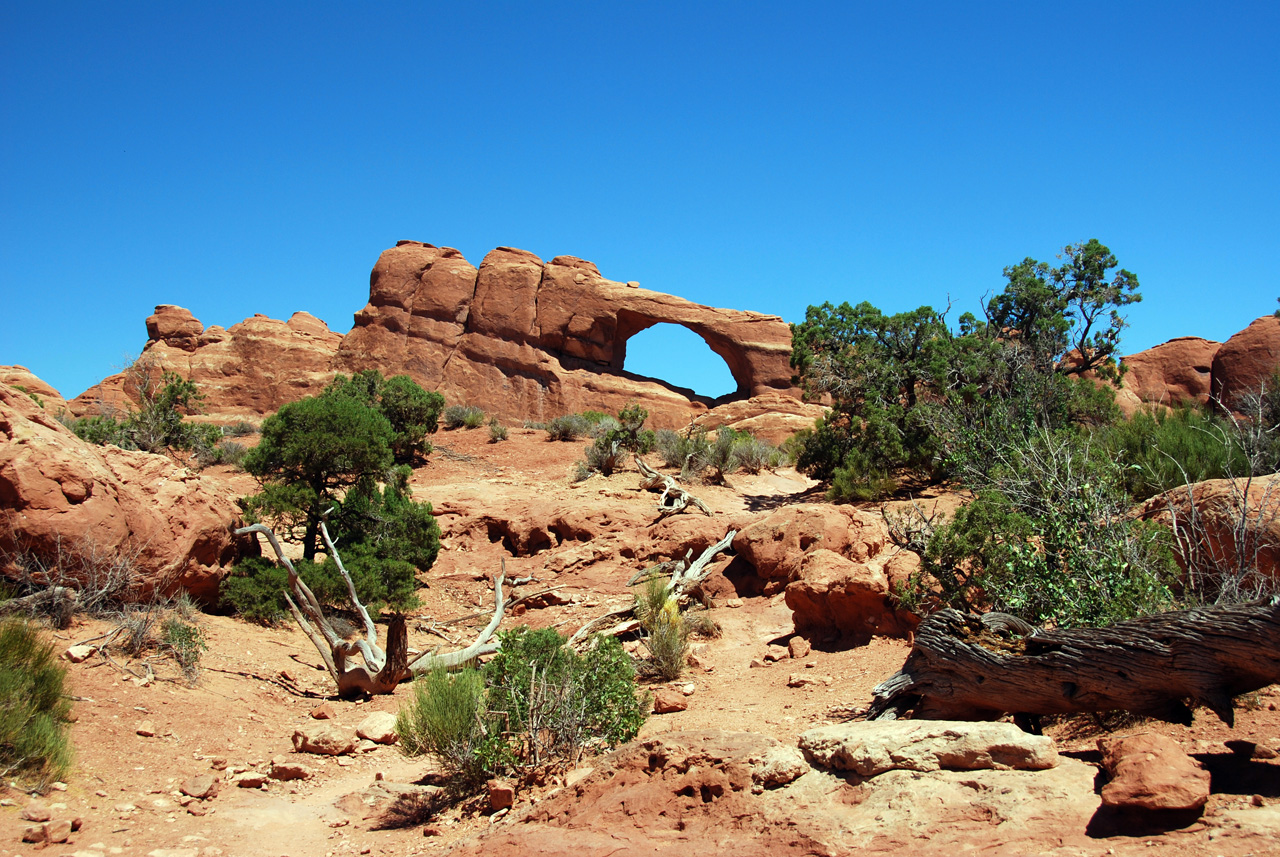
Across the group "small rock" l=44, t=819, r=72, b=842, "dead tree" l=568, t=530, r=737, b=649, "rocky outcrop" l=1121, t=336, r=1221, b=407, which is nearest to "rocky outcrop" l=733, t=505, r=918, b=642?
"dead tree" l=568, t=530, r=737, b=649

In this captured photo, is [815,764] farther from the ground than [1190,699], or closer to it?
closer to it

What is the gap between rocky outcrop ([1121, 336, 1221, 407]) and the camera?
27.6 metres

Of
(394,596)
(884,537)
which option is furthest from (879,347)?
(394,596)

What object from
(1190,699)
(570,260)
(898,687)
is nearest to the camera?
(1190,699)

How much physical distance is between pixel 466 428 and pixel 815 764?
81.1ft

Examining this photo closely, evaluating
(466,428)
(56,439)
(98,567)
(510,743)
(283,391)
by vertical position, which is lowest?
(510,743)

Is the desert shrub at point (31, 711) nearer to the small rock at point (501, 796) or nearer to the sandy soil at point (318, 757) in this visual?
the sandy soil at point (318, 757)

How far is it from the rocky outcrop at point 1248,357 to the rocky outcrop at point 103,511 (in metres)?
26.0

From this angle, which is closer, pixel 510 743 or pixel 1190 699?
pixel 1190 699

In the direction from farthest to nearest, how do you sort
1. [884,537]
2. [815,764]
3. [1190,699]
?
[884,537]
[815,764]
[1190,699]

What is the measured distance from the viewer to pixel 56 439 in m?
8.53

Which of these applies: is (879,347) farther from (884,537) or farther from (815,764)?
(815,764)

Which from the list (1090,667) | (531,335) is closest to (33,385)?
(531,335)

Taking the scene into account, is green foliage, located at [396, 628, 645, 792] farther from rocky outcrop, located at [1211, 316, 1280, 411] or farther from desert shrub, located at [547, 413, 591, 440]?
rocky outcrop, located at [1211, 316, 1280, 411]
